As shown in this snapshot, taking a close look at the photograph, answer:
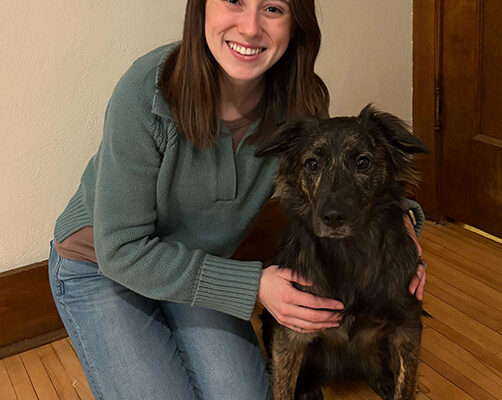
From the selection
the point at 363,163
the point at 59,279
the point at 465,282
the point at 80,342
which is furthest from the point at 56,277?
the point at 465,282

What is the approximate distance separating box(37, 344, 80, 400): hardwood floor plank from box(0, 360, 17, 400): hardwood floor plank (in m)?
0.13

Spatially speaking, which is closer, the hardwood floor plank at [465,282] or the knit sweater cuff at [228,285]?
the knit sweater cuff at [228,285]

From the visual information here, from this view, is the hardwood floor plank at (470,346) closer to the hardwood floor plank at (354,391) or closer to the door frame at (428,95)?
the hardwood floor plank at (354,391)

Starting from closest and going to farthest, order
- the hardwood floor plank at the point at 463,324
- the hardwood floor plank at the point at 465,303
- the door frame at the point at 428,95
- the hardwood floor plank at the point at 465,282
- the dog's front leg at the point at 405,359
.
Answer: the dog's front leg at the point at 405,359 < the hardwood floor plank at the point at 463,324 < the hardwood floor plank at the point at 465,303 < the hardwood floor plank at the point at 465,282 < the door frame at the point at 428,95

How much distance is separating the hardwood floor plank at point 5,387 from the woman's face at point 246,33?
1370 millimetres

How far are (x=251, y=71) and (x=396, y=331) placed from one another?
0.81m

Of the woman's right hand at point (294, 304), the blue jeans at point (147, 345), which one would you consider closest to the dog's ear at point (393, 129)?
the woman's right hand at point (294, 304)

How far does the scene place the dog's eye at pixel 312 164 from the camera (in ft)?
4.98

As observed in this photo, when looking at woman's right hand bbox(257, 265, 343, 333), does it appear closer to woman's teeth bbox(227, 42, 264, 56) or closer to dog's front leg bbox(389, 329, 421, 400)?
dog's front leg bbox(389, 329, 421, 400)

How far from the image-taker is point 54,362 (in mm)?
2219

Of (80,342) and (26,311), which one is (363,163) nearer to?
(80,342)

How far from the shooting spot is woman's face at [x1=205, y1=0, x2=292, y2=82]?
58.8 inches

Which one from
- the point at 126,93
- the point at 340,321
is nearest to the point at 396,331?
the point at 340,321

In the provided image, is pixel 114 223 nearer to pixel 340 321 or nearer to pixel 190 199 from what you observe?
pixel 190 199
